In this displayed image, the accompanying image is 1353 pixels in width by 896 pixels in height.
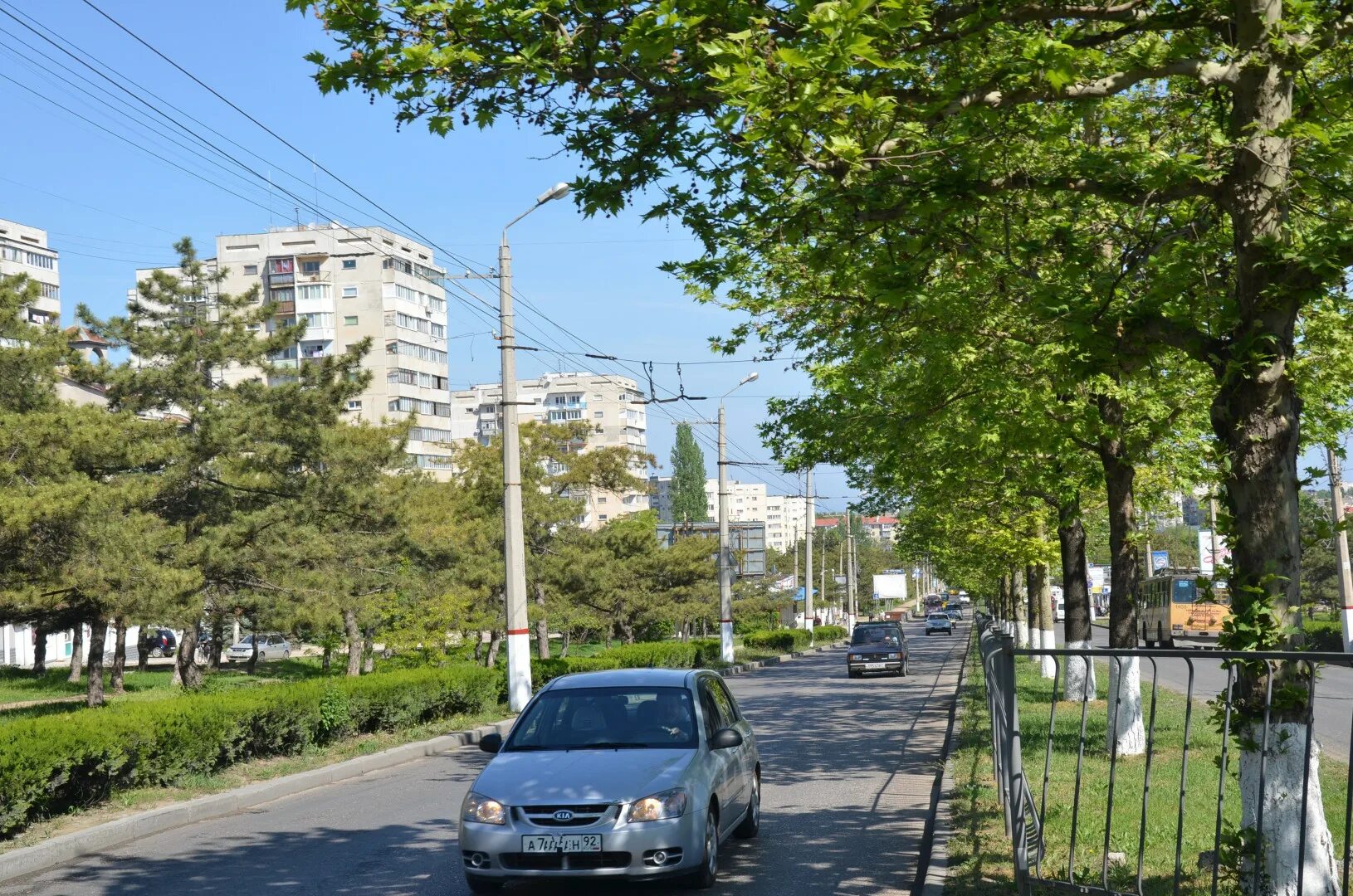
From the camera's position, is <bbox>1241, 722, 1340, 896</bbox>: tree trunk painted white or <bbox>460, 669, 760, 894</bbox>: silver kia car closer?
<bbox>1241, 722, 1340, 896</bbox>: tree trunk painted white

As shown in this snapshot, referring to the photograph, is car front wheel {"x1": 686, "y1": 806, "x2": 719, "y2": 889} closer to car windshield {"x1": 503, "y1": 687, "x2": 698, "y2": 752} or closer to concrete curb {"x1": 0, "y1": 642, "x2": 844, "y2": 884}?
car windshield {"x1": 503, "y1": 687, "x2": 698, "y2": 752}

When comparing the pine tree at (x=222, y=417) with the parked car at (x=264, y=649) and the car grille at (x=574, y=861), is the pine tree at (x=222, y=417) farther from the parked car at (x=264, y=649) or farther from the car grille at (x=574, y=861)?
the parked car at (x=264, y=649)

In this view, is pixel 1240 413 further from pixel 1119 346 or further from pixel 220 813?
pixel 220 813

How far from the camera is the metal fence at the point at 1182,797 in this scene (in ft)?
19.7

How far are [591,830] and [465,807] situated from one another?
0.91m

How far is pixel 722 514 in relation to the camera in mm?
43906

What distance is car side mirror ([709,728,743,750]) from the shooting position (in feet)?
30.5

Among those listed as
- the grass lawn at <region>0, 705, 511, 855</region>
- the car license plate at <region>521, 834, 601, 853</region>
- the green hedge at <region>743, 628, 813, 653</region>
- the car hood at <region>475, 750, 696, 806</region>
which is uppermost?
the car hood at <region>475, 750, 696, 806</region>

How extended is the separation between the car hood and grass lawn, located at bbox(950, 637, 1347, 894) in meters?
2.01

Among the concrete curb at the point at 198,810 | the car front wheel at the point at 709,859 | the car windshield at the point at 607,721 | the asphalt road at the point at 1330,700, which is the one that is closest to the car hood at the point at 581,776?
the car windshield at the point at 607,721

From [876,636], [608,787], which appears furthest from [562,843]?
[876,636]

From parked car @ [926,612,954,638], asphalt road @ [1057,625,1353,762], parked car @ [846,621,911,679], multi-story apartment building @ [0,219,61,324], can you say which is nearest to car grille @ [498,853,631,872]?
asphalt road @ [1057,625,1353,762]

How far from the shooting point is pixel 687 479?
141 meters

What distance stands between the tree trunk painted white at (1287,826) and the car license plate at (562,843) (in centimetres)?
372
